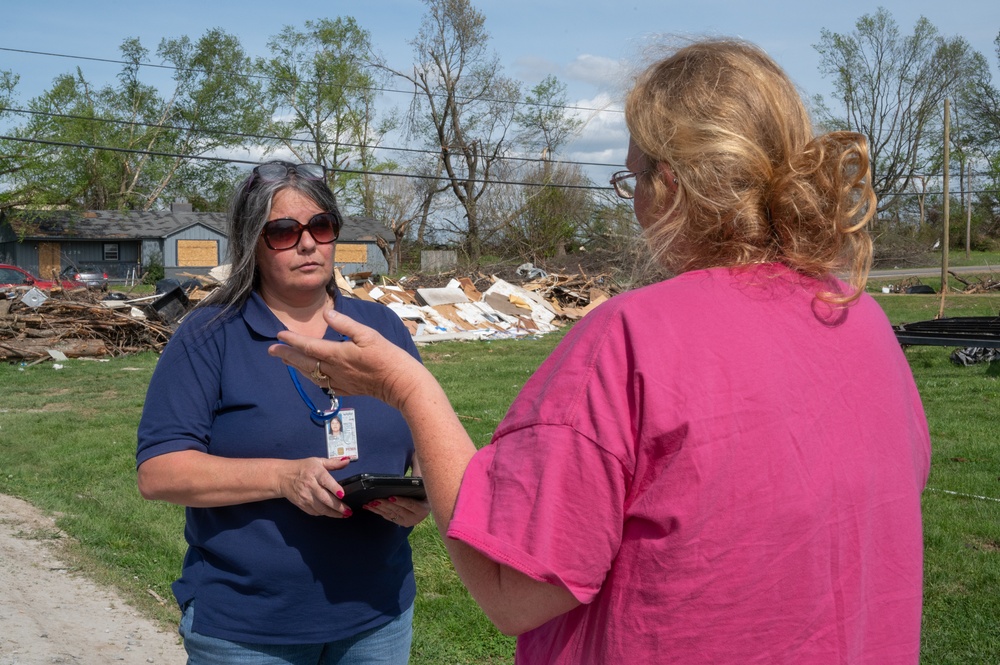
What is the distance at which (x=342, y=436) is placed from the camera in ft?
7.93

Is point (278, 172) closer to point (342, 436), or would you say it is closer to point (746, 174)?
point (342, 436)

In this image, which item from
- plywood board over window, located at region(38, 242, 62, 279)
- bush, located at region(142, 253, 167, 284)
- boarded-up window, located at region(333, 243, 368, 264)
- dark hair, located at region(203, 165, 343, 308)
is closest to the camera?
dark hair, located at region(203, 165, 343, 308)

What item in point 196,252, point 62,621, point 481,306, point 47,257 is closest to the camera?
point 62,621

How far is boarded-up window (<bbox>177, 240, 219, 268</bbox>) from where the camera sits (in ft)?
173

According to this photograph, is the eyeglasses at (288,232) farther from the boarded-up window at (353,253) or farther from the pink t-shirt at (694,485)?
the boarded-up window at (353,253)

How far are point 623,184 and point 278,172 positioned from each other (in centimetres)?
137

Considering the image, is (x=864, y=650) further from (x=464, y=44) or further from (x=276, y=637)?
(x=464, y=44)

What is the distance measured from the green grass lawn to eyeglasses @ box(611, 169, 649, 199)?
3286mm

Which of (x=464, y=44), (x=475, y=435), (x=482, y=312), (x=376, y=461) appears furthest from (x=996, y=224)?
(x=376, y=461)

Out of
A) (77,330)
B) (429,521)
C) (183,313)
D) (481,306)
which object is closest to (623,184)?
(429,521)

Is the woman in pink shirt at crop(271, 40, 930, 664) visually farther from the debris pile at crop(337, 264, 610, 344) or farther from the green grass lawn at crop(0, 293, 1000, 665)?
the debris pile at crop(337, 264, 610, 344)

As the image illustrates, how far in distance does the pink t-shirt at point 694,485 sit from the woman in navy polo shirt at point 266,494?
102cm

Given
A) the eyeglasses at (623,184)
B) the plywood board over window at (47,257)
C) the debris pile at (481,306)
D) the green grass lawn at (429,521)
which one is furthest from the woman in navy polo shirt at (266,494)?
the plywood board over window at (47,257)

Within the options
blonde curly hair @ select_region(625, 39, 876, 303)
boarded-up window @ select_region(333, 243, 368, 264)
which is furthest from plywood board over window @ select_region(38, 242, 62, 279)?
blonde curly hair @ select_region(625, 39, 876, 303)
